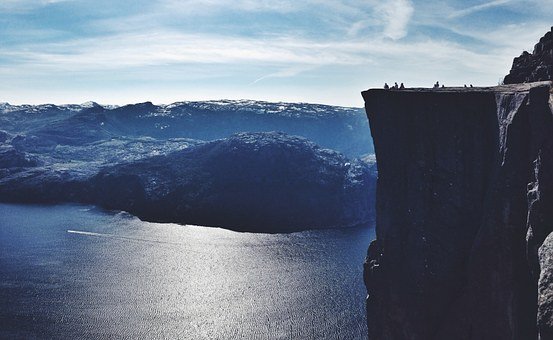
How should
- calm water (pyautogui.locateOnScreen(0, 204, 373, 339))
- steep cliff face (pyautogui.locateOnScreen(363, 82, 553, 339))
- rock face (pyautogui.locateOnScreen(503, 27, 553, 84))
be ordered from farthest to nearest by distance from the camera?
calm water (pyautogui.locateOnScreen(0, 204, 373, 339)) → rock face (pyautogui.locateOnScreen(503, 27, 553, 84)) → steep cliff face (pyautogui.locateOnScreen(363, 82, 553, 339))

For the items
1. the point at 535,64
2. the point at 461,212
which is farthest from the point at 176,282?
the point at 535,64

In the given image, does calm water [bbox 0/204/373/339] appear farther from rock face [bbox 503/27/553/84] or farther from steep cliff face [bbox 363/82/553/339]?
rock face [bbox 503/27/553/84]

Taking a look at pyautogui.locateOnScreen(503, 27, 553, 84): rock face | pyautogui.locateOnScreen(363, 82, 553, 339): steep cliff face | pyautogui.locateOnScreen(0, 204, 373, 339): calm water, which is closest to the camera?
pyautogui.locateOnScreen(363, 82, 553, 339): steep cliff face

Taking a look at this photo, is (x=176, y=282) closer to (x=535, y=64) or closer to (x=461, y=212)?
(x=461, y=212)

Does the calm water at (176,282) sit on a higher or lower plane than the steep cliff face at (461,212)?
lower

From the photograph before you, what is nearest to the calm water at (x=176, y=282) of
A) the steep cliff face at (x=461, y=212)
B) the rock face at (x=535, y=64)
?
the steep cliff face at (x=461, y=212)

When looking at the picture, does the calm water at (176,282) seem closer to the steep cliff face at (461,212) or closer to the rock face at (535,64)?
the steep cliff face at (461,212)

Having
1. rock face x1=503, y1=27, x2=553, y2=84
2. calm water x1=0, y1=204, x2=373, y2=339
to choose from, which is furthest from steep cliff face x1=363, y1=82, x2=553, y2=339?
calm water x1=0, y1=204, x2=373, y2=339
